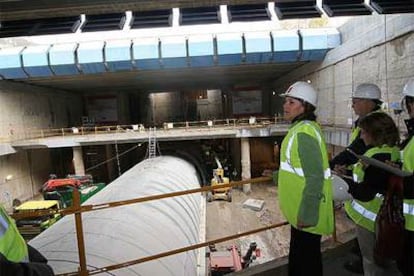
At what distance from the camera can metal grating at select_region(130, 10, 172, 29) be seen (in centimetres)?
520

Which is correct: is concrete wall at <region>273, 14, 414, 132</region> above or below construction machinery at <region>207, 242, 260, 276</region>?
above

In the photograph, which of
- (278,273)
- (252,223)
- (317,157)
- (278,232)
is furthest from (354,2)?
(252,223)

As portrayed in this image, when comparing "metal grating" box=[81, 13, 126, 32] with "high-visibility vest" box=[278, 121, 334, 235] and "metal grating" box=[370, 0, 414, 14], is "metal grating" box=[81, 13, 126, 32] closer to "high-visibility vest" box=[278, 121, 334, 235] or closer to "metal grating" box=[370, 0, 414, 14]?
"high-visibility vest" box=[278, 121, 334, 235]

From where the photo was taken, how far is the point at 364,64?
1176cm

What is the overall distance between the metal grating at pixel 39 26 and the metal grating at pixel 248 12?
2.64m

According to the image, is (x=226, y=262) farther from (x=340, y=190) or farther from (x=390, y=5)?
(x=390, y=5)

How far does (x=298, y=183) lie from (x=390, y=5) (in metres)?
4.36

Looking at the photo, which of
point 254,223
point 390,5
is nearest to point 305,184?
point 390,5

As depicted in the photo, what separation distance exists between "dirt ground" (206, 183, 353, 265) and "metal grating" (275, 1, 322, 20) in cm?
813

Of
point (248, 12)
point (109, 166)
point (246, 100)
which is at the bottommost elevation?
point (109, 166)

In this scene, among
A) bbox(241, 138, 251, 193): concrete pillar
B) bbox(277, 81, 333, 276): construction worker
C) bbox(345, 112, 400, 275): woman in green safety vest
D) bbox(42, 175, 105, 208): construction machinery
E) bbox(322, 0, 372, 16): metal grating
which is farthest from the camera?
bbox(241, 138, 251, 193): concrete pillar

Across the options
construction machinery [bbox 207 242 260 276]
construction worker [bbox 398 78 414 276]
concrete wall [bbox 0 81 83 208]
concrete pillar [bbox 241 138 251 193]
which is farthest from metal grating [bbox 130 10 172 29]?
concrete wall [bbox 0 81 83 208]

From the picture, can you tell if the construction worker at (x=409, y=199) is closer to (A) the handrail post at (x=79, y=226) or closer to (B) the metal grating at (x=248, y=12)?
(A) the handrail post at (x=79, y=226)

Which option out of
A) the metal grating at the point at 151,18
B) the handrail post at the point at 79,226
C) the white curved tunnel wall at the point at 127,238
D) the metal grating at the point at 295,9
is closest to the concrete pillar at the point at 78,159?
the white curved tunnel wall at the point at 127,238
